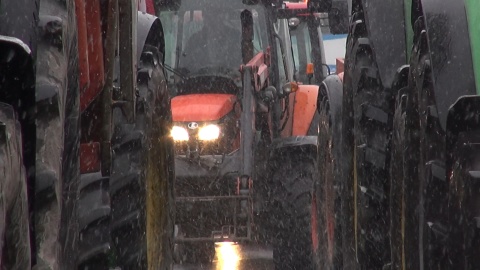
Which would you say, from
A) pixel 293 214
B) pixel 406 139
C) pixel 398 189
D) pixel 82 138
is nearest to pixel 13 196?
pixel 82 138

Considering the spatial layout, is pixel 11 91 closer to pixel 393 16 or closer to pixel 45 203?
pixel 45 203

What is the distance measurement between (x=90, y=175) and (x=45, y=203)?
1123 mm

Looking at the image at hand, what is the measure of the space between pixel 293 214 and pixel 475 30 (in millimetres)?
4426

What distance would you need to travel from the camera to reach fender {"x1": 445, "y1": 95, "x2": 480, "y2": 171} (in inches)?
104

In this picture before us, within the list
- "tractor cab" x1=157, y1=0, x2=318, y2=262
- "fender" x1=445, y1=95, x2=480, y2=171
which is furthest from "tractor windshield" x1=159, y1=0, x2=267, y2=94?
"fender" x1=445, y1=95, x2=480, y2=171

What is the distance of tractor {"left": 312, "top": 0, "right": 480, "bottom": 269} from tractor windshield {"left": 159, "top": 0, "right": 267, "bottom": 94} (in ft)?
9.05

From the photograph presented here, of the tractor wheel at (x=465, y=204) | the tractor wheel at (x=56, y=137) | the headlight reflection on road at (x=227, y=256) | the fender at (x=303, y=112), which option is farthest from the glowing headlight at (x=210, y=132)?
the tractor wheel at (x=465, y=204)

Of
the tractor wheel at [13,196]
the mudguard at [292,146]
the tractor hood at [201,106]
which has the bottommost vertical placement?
the tractor wheel at [13,196]

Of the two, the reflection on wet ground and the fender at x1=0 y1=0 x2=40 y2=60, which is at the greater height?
the fender at x1=0 y1=0 x2=40 y2=60

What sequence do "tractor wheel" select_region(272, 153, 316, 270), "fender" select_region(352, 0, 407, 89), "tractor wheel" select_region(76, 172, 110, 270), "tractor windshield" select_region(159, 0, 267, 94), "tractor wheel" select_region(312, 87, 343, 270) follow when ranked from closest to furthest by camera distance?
"tractor wheel" select_region(76, 172, 110, 270), "fender" select_region(352, 0, 407, 89), "tractor wheel" select_region(312, 87, 343, 270), "tractor wheel" select_region(272, 153, 316, 270), "tractor windshield" select_region(159, 0, 267, 94)

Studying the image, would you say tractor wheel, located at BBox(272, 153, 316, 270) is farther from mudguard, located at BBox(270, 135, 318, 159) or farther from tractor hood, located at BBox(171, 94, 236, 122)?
tractor hood, located at BBox(171, 94, 236, 122)

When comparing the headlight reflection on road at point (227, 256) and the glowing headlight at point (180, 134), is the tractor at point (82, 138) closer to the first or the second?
the glowing headlight at point (180, 134)

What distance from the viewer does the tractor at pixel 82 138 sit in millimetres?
2123

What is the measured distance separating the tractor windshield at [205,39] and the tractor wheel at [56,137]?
17.5 ft
